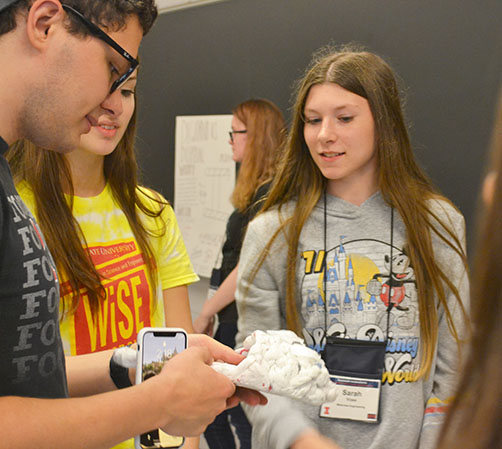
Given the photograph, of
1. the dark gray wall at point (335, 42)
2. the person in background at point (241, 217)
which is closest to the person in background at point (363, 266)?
the dark gray wall at point (335, 42)

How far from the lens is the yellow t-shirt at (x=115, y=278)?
149 cm

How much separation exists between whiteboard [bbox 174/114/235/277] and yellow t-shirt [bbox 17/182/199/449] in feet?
7.97

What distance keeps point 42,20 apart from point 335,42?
2.48 meters

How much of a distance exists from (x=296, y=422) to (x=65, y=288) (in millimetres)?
719

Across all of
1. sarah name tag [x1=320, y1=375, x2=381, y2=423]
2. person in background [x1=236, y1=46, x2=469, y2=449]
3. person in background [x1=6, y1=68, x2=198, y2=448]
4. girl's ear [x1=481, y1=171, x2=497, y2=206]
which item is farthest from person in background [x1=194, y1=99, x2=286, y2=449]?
girl's ear [x1=481, y1=171, x2=497, y2=206]

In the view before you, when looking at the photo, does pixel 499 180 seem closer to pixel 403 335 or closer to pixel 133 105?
pixel 403 335

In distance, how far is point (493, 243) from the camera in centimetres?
60

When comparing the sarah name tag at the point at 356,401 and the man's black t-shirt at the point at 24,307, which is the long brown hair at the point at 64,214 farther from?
the sarah name tag at the point at 356,401

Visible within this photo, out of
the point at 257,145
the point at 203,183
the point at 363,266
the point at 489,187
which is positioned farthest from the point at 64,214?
the point at 203,183

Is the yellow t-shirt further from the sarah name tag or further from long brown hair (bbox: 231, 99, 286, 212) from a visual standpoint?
long brown hair (bbox: 231, 99, 286, 212)

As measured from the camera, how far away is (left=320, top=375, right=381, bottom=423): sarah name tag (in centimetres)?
165

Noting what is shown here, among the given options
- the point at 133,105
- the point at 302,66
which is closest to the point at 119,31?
the point at 133,105

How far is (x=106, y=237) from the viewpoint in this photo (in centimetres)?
162

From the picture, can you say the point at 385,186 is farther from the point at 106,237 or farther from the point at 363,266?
the point at 106,237
